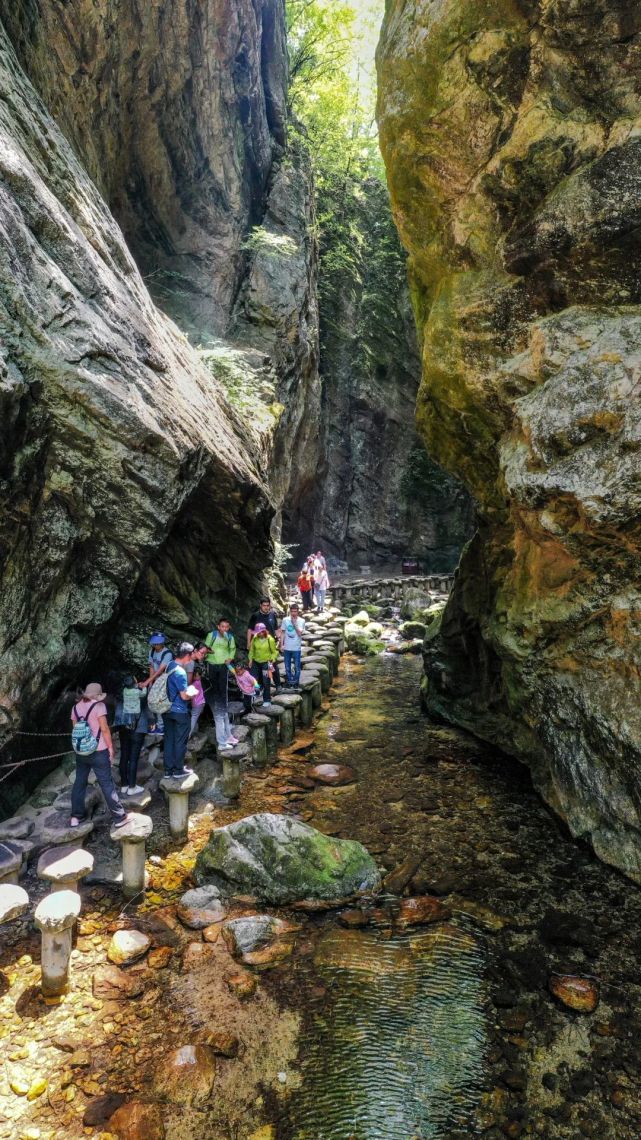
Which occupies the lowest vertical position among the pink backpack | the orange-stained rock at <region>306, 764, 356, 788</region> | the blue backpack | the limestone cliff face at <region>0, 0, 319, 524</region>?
the orange-stained rock at <region>306, 764, 356, 788</region>

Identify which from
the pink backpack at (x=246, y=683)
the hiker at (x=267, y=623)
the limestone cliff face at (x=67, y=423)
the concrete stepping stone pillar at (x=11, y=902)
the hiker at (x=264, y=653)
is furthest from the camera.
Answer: the hiker at (x=267, y=623)

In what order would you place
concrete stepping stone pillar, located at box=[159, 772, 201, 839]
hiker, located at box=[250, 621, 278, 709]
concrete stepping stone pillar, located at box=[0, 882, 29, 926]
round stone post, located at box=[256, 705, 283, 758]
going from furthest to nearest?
hiker, located at box=[250, 621, 278, 709] < round stone post, located at box=[256, 705, 283, 758] < concrete stepping stone pillar, located at box=[159, 772, 201, 839] < concrete stepping stone pillar, located at box=[0, 882, 29, 926]

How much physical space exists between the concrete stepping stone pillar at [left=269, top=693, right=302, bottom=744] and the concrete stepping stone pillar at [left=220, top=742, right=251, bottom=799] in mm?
2270

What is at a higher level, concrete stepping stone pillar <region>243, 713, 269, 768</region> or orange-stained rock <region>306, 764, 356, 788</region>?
concrete stepping stone pillar <region>243, 713, 269, 768</region>

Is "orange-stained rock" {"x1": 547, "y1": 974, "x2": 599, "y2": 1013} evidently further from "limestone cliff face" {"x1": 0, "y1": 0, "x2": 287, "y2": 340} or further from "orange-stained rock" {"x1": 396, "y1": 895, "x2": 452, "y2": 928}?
"limestone cliff face" {"x1": 0, "y1": 0, "x2": 287, "y2": 340}

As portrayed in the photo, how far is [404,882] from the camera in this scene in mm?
6805

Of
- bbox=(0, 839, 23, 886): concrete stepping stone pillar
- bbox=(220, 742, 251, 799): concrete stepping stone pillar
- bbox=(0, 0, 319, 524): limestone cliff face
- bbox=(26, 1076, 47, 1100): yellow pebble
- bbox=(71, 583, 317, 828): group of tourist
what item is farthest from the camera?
bbox=(0, 0, 319, 524): limestone cliff face

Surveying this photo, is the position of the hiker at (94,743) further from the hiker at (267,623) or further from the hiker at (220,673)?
the hiker at (267,623)

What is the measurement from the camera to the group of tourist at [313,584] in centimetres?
1956

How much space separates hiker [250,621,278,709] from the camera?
35.8ft

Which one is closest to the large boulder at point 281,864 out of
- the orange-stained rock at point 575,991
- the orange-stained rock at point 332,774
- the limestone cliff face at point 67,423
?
the orange-stained rock at point 575,991

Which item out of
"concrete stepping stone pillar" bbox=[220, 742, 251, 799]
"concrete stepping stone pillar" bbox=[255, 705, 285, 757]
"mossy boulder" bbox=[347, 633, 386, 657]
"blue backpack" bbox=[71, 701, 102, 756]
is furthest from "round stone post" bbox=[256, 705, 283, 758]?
"mossy boulder" bbox=[347, 633, 386, 657]

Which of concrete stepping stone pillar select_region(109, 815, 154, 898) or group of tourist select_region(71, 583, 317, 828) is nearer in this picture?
concrete stepping stone pillar select_region(109, 815, 154, 898)

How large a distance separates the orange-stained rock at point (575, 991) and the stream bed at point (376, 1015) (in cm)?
7
